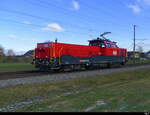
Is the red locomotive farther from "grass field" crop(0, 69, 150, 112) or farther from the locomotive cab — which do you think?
"grass field" crop(0, 69, 150, 112)

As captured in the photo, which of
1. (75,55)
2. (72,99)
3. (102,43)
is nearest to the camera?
(72,99)

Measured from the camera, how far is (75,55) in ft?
79.7

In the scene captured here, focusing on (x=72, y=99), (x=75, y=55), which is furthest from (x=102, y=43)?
(x=72, y=99)

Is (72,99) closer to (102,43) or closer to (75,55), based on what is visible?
(75,55)

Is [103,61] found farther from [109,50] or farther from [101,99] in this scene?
[101,99]

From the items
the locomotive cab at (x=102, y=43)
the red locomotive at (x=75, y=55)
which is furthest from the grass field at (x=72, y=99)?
the locomotive cab at (x=102, y=43)

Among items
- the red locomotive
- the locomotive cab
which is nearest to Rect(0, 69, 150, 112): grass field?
the red locomotive

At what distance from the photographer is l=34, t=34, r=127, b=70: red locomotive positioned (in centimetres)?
2208

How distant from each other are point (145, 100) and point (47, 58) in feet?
49.7

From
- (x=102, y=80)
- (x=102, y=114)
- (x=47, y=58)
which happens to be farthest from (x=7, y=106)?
(x=47, y=58)

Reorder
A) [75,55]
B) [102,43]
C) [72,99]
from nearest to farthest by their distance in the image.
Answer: [72,99] → [75,55] → [102,43]

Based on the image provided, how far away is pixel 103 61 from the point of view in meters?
28.7

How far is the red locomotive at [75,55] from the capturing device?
→ 2208cm

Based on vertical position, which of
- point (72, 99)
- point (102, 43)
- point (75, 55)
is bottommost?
point (72, 99)
